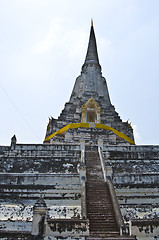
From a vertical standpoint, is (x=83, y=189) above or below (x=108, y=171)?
below

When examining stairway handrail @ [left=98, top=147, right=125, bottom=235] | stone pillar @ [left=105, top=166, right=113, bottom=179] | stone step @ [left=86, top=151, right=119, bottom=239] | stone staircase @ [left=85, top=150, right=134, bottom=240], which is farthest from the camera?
stone pillar @ [left=105, top=166, right=113, bottom=179]

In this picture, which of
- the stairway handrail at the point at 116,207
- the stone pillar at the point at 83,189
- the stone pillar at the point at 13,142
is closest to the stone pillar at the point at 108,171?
the stairway handrail at the point at 116,207

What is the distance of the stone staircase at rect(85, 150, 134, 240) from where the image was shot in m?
8.06

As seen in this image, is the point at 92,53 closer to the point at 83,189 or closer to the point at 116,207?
the point at 83,189

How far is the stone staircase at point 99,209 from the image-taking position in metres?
8.06

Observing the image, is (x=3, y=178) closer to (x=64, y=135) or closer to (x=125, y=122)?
(x=64, y=135)

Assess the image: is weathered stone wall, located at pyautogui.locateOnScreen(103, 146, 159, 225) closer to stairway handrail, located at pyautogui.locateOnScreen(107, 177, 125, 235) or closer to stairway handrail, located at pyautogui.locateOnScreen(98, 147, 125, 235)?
stairway handrail, located at pyautogui.locateOnScreen(98, 147, 125, 235)

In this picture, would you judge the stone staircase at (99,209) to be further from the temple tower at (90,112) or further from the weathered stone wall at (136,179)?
the temple tower at (90,112)

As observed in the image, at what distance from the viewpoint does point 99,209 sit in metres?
9.48

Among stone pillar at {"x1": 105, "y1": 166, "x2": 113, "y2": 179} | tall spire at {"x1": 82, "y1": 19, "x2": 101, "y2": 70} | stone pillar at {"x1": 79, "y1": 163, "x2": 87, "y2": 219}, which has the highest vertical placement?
tall spire at {"x1": 82, "y1": 19, "x2": 101, "y2": 70}

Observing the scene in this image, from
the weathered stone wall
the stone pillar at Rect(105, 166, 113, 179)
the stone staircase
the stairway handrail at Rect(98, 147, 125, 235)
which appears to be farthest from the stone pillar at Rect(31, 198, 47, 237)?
the stone pillar at Rect(105, 166, 113, 179)

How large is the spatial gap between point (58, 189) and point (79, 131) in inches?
515

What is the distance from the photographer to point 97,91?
31203mm

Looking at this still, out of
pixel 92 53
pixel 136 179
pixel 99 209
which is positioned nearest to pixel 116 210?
pixel 99 209
